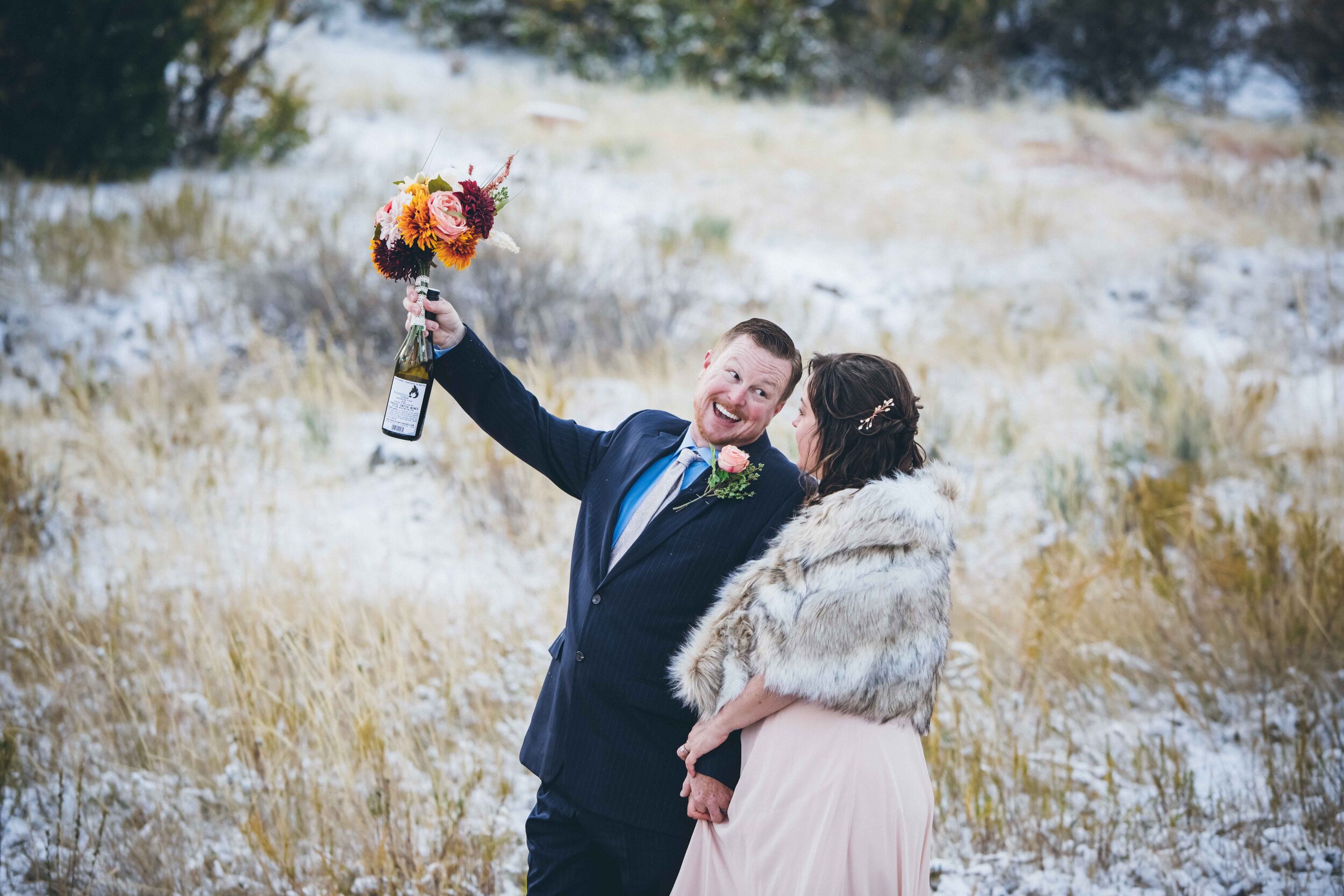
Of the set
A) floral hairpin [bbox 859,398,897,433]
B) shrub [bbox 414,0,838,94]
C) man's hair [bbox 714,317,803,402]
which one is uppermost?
shrub [bbox 414,0,838,94]

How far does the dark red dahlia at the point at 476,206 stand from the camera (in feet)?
7.04

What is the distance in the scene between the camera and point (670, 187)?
33.6 feet

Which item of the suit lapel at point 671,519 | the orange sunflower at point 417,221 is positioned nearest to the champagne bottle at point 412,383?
the orange sunflower at point 417,221

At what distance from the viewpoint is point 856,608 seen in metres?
1.75

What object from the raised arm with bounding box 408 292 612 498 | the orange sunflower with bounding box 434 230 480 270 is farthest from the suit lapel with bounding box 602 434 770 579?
the orange sunflower with bounding box 434 230 480 270

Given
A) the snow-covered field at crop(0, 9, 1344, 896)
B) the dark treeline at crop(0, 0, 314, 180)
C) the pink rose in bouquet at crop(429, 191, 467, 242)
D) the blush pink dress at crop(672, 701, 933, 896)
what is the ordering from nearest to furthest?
the blush pink dress at crop(672, 701, 933, 896), the pink rose in bouquet at crop(429, 191, 467, 242), the snow-covered field at crop(0, 9, 1344, 896), the dark treeline at crop(0, 0, 314, 180)

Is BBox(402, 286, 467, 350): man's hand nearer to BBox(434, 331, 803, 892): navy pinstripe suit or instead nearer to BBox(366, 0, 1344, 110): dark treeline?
BBox(434, 331, 803, 892): navy pinstripe suit

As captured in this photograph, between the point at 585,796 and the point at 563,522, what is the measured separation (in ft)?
9.34

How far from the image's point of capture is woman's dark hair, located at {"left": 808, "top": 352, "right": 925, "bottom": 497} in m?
1.87

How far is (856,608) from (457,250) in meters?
1.29

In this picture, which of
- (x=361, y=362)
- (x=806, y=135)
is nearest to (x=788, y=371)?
(x=361, y=362)

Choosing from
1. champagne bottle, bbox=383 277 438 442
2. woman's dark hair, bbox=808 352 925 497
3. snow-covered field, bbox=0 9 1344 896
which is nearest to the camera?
woman's dark hair, bbox=808 352 925 497

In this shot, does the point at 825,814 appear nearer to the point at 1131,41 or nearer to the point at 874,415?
the point at 874,415

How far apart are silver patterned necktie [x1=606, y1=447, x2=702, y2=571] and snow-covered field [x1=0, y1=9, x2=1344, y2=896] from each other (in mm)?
1344
